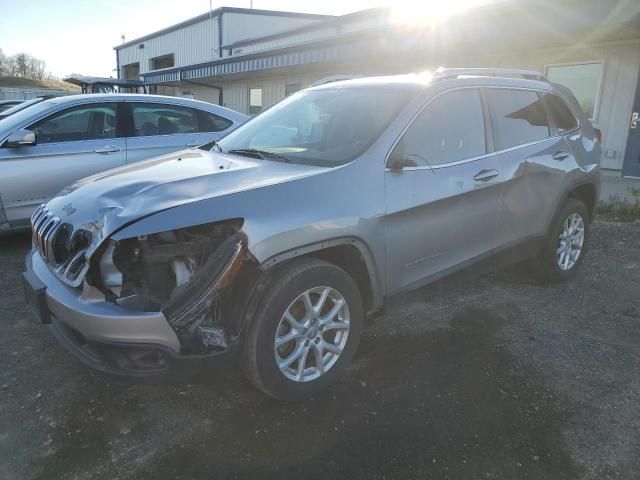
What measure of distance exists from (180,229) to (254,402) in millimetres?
1087

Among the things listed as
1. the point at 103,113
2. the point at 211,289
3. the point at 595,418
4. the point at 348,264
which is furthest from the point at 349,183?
the point at 103,113

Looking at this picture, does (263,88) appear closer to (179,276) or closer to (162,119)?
(162,119)

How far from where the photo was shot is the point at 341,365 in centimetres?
291

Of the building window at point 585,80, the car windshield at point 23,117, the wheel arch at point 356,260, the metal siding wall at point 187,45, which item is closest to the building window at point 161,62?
the metal siding wall at point 187,45

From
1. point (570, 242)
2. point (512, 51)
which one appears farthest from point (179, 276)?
point (512, 51)

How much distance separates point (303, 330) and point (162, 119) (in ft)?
14.3

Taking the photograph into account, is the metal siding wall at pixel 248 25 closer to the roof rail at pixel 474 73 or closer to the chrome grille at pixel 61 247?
the roof rail at pixel 474 73

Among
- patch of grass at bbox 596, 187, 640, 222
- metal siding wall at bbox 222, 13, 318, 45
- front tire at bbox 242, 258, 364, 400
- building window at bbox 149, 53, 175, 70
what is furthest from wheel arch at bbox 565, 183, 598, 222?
building window at bbox 149, 53, 175, 70

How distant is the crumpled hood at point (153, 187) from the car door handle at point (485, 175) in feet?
4.11

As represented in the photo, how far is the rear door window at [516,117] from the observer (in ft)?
12.5

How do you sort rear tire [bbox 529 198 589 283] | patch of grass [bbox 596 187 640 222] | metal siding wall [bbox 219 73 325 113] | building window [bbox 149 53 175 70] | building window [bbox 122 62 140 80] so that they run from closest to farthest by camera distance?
1. rear tire [bbox 529 198 589 283]
2. patch of grass [bbox 596 187 640 222]
3. metal siding wall [bbox 219 73 325 113]
4. building window [bbox 149 53 175 70]
5. building window [bbox 122 62 140 80]

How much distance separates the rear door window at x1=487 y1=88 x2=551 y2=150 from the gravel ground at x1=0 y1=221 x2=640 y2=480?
1293 mm

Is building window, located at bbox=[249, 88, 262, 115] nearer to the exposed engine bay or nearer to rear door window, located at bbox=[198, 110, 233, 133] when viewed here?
rear door window, located at bbox=[198, 110, 233, 133]

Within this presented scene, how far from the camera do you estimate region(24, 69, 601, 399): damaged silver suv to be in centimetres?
235
